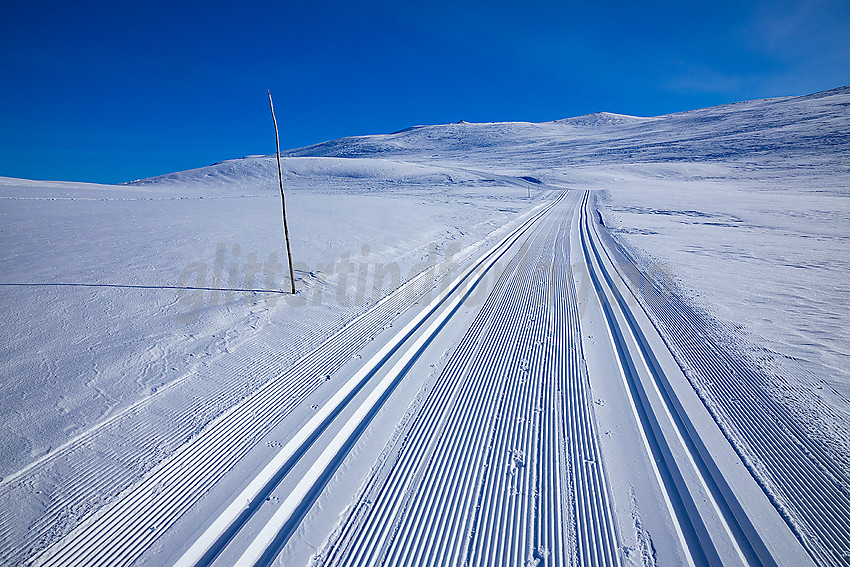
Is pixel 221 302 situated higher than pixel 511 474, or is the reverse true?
pixel 221 302

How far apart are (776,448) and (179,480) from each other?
4.94 metres

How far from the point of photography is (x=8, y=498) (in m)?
2.63

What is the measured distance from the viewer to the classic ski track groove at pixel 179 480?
2334 mm

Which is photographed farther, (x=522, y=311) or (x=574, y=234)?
(x=574, y=234)

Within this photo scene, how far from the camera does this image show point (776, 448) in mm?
3150

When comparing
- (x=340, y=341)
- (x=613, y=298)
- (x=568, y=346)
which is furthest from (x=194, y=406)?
(x=613, y=298)

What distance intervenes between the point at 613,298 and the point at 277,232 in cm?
975

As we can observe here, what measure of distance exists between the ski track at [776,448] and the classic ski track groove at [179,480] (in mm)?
4079

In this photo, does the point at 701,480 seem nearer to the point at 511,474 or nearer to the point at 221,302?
the point at 511,474

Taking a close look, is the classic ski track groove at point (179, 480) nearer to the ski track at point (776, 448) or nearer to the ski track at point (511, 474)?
the ski track at point (511, 474)

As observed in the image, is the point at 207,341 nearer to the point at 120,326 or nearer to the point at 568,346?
the point at 120,326

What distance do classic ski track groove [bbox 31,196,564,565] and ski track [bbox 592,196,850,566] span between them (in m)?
4.08

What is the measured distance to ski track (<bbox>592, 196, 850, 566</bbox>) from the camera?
2.48 m

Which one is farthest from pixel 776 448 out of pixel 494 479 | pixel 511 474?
pixel 494 479
